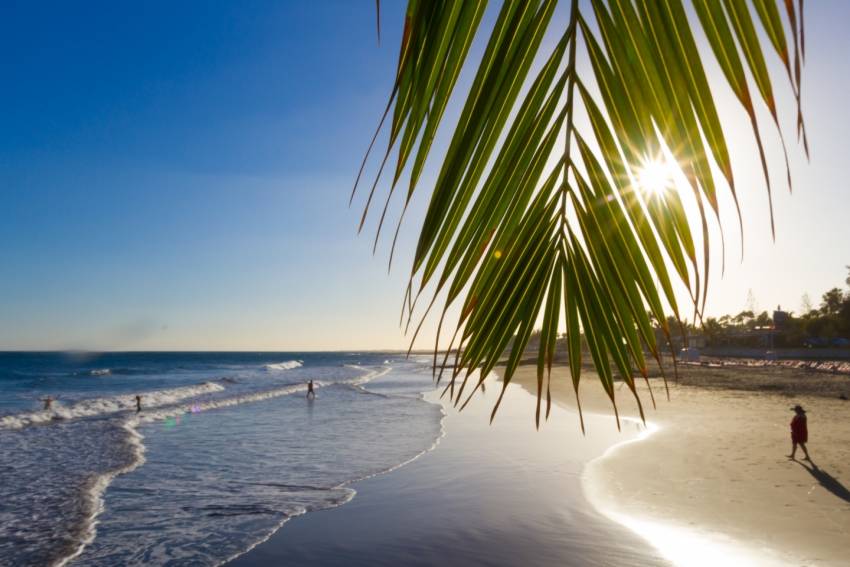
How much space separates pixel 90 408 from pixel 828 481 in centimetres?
3035

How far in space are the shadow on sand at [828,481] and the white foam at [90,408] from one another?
83.5 ft

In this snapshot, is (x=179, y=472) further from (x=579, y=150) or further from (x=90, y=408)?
(x=90, y=408)

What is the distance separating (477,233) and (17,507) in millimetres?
13334

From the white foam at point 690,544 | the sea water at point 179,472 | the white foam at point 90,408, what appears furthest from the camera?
the white foam at point 90,408

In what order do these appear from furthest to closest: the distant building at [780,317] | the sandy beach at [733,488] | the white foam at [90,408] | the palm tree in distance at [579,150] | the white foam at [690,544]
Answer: the distant building at [780,317]
the white foam at [90,408]
the sandy beach at [733,488]
the white foam at [690,544]
the palm tree in distance at [579,150]

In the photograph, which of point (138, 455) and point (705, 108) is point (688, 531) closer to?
point (705, 108)

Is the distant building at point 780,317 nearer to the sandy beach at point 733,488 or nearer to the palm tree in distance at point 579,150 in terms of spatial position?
the sandy beach at point 733,488

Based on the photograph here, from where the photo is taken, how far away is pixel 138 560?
8.33m

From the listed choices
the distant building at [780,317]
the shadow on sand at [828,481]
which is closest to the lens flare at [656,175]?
the shadow on sand at [828,481]

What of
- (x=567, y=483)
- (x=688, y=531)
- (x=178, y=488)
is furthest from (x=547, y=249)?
(x=178, y=488)

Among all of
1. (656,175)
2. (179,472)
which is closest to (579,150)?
(656,175)

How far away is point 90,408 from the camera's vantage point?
29172 millimetres

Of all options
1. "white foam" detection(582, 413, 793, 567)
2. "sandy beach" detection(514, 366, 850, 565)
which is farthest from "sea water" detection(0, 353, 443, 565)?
"sandy beach" detection(514, 366, 850, 565)

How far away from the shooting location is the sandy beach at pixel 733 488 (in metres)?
7.81
